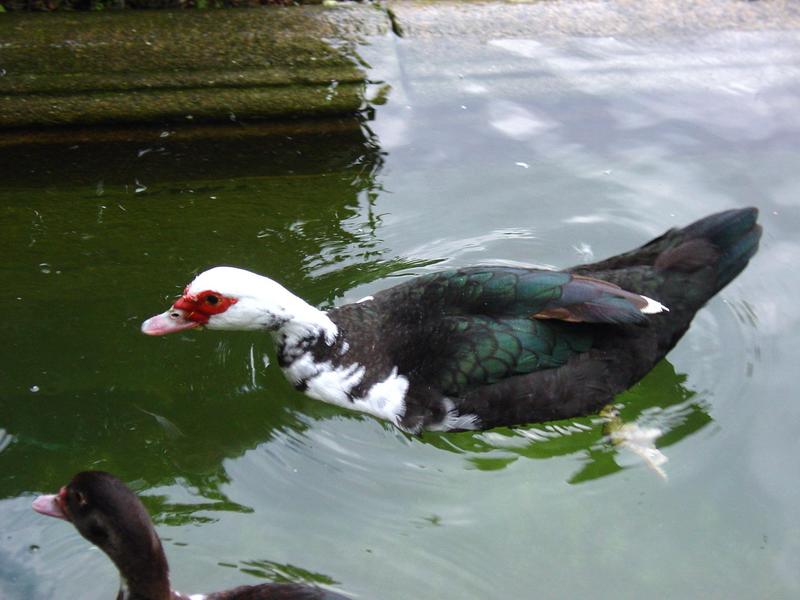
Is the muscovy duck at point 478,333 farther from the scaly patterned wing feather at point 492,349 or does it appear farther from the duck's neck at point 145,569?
the duck's neck at point 145,569

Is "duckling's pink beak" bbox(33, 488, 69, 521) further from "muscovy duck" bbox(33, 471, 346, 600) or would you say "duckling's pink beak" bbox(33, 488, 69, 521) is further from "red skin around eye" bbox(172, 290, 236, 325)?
"red skin around eye" bbox(172, 290, 236, 325)

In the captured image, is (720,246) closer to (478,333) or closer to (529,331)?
(529,331)

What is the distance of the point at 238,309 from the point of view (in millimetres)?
4008

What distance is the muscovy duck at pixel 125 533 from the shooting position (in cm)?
293

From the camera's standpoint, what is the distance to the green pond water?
12.0 feet

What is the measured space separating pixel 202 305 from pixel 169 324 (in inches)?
7.5

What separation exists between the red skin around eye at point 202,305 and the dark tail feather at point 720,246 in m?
1.87

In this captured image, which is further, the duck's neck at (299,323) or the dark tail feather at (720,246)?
the dark tail feather at (720,246)

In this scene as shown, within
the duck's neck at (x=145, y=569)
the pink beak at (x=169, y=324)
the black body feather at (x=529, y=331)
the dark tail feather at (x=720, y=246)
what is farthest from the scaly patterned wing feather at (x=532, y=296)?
the duck's neck at (x=145, y=569)

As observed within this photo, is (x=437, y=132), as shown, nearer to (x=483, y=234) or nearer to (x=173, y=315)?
(x=483, y=234)

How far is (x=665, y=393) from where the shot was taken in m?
4.39

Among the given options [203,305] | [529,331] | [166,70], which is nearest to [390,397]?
[529,331]

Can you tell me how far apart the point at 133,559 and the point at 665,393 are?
2.45 metres

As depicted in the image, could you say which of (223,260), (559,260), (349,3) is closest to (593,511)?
(559,260)
